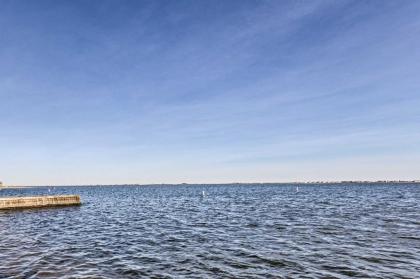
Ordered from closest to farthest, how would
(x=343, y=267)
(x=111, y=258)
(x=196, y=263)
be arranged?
(x=343, y=267) → (x=196, y=263) → (x=111, y=258)

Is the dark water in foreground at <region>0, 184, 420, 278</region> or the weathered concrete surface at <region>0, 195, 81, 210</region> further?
the weathered concrete surface at <region>0, 195, 81, 210</region>

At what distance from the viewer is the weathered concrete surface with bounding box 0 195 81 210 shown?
55.7 m

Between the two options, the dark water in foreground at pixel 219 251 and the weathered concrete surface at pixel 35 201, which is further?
the weathered concrete surface at pixel 35 201

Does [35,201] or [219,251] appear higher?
[35,201]

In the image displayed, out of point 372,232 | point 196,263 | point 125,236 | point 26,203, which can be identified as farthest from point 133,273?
point 26,203

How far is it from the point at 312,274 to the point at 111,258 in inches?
419

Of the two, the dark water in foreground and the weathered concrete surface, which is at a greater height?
the weathered concrete surface

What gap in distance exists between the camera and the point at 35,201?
198 ft

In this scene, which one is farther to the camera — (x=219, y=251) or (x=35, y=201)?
(x=35, y=201)

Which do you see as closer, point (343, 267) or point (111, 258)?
point (343, 267)

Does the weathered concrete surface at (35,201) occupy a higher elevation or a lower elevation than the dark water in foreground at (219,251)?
higher

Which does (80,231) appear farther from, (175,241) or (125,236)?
(175,241)

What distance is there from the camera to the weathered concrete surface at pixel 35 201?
2192 inches

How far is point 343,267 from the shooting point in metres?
16.9
